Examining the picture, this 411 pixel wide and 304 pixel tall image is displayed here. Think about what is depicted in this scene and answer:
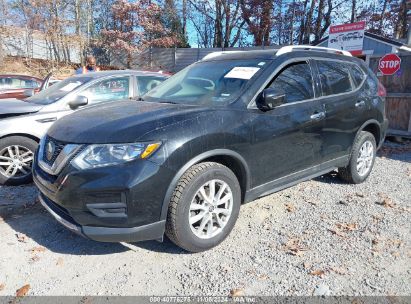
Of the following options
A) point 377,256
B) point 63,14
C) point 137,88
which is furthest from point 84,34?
point 377,256

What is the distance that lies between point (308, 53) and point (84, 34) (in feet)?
80.1

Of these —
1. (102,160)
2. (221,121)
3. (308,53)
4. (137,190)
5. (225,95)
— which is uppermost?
(308,53)

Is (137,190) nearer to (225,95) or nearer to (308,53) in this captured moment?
(225,95)

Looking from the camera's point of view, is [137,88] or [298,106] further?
[137,88]

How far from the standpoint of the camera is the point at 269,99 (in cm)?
319

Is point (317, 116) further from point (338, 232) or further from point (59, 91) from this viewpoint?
point (59, 91)

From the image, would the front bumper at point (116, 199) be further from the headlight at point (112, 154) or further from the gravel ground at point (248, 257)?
the gravel ground at point (248, 257)

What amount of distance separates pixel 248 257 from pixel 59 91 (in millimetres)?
4115

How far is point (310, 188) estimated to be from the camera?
4695 millimetres

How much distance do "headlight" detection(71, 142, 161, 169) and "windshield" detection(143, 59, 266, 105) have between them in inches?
37.9

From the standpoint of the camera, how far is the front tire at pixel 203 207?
9.20 feet

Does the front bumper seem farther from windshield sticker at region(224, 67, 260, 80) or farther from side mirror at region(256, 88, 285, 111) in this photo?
windshield sticker at region(224, 67, 260, 80)

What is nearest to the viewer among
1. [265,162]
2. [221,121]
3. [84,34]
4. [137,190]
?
[137,190]

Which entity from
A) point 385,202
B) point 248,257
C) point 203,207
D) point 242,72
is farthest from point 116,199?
point 385,202
